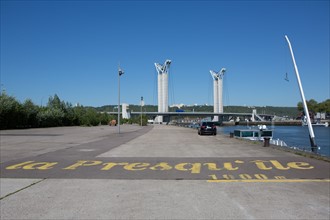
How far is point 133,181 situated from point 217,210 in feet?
12.0

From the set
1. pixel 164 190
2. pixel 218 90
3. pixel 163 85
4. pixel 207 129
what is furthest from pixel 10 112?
pixel 218 90

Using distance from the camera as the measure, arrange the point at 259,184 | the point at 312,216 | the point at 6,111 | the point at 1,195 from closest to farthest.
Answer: the point at 312,216 → the point at 1,195 → the point at 259,184 → the point at 6,111

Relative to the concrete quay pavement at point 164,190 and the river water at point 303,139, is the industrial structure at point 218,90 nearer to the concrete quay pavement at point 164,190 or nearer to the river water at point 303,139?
the river water at point 303,139

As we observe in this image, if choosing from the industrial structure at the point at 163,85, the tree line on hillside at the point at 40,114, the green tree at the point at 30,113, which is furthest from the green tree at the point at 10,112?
the industrial structure at the point at 163,85

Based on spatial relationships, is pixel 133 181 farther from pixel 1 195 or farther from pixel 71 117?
pixel 71 117

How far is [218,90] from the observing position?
167875 millimetres

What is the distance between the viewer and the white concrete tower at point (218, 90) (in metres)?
165

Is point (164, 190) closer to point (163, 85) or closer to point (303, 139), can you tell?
point (303, 139)

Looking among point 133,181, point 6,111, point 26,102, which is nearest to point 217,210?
point 133,181

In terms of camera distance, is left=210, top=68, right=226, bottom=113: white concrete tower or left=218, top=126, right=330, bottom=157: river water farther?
left=210, top=68, right=226, bottom=113: white concrete tower

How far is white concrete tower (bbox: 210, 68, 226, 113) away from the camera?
165 meters

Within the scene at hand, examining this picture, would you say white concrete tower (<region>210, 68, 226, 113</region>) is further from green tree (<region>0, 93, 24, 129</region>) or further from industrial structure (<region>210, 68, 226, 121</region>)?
green tree (<region>0, 93, 24, 129</region>)

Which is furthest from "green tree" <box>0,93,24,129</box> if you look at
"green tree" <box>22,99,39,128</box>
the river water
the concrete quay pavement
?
the concrete quay pavement

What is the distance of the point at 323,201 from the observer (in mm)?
8008
